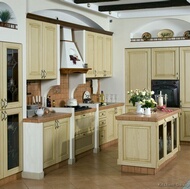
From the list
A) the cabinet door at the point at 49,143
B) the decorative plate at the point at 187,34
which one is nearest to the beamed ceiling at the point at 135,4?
the decorative plate at the point at 187,34

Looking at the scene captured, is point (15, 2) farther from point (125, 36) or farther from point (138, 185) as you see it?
point (125, 36)

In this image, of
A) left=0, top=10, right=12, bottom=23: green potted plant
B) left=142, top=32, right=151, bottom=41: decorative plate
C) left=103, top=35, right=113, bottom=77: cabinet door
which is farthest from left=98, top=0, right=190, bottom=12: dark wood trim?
left=0, top=10, right=12, bottom=23: green potted plant

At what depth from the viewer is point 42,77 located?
665cm

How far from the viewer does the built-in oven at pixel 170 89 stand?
→ 8934mm

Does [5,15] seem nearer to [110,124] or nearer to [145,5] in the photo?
[145,5]

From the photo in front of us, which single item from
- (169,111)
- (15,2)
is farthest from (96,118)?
(15,2)

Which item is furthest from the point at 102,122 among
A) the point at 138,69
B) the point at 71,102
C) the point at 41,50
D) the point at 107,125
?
the point at 41,50

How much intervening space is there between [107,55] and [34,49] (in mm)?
3028

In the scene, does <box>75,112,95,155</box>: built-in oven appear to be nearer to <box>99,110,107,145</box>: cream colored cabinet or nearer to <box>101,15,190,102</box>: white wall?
<box>99,110,107,145</box>: cream colored cabinet

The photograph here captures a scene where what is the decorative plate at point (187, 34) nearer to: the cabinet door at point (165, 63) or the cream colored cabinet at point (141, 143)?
the cabinet door at point (165, 63)

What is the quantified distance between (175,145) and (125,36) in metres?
3.00

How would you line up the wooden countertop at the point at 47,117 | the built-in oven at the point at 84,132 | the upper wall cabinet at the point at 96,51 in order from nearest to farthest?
the wooden countertop at the point at 47,117 < the built-in oven at the point at 84,132 < the upper wall cabinet at the point at 96,51

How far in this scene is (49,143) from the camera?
20.9 ft

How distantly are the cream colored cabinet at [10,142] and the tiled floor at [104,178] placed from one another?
22 cm
